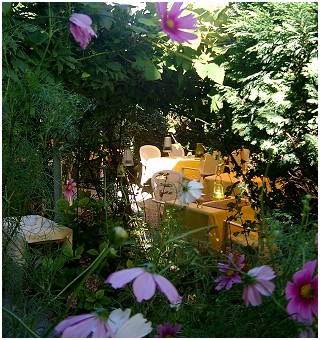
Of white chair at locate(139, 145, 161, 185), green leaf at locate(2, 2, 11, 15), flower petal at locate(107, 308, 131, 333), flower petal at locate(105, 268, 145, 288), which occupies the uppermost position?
green leaf at locate(2, 2, 11, 15)

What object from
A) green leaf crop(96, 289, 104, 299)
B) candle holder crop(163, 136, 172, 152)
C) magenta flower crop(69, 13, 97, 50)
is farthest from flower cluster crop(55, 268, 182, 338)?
candle holder crop(163, 136, 172, 152)

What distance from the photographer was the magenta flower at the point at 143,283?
0.38m

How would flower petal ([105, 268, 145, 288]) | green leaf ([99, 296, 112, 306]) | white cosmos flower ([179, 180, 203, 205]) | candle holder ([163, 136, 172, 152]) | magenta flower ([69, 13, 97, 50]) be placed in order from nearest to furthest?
flower petal ([105, 268, 145, 288]) → magenta flower ([69, 13, 97, 50]) → white cosmos flower ([179, 180, 203, 205]) → green leaf ([99, 296, 112, 306]) → candle holder ([163, 136, 172, 152])

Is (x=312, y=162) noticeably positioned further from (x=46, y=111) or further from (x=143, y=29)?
(x=46, y=111)

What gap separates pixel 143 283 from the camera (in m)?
0.39

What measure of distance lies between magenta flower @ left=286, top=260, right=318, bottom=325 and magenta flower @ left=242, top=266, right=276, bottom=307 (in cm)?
2

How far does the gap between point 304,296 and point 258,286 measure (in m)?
0.05

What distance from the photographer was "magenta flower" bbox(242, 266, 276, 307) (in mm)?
450

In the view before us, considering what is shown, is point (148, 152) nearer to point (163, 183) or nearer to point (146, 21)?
point (163, 183)

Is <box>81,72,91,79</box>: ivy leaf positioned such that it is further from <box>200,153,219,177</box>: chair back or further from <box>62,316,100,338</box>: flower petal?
<box>200,153,219,177</box>: chair back

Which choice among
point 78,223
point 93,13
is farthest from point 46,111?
point 78,223

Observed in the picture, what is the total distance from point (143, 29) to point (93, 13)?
0.16 metres

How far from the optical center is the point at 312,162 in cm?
113

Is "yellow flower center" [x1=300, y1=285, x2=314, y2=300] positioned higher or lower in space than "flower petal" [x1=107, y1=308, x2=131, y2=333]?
higher
